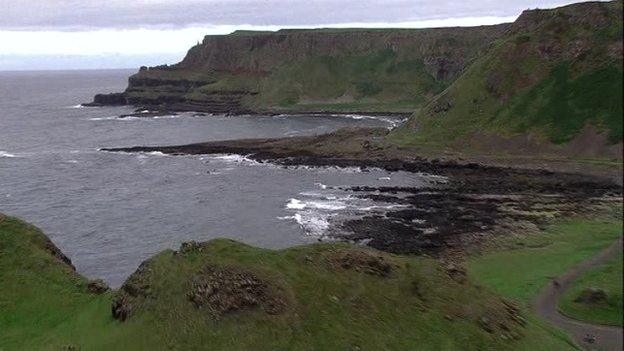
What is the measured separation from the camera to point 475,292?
117 ft

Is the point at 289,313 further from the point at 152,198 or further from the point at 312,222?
the point at 152,198

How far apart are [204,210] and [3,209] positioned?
97.8 feet

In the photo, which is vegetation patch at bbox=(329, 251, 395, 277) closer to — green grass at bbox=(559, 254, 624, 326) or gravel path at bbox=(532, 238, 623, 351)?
gravel path at bbox=(532, 238, 623, 351)

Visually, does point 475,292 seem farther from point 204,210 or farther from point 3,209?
point 3,209

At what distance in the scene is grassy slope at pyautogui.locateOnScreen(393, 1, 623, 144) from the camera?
10312 cm

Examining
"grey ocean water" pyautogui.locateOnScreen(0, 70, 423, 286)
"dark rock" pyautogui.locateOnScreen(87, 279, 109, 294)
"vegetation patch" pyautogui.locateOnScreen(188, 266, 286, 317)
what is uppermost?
"vegetation patch" pyautogui.locateOnScreen(188, 266, 286, 317)

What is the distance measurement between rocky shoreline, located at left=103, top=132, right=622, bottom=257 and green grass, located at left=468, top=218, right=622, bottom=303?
297cm

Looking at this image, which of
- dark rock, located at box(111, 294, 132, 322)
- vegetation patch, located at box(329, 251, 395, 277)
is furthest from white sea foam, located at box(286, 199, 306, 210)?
dark rock, located at box(111, 294, 132, 322)

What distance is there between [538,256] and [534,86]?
6572 cm

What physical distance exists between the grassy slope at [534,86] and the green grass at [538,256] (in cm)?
3437

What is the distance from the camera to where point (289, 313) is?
3067cm

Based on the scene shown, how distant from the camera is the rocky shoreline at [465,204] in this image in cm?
6606

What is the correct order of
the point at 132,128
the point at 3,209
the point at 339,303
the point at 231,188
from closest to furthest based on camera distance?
the point at 339,303
the point at 3,209
the point at 231,188
the point at 132,128

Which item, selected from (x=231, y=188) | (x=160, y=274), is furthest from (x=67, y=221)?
(x=160, y=274)
